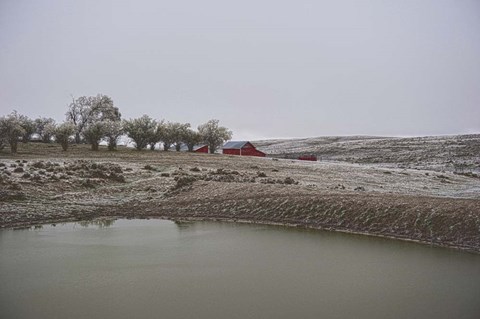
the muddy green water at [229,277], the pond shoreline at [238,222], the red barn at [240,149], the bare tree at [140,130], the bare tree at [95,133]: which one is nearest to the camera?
the muddy green water at [229,277]

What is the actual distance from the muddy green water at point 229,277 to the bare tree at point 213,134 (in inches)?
2097

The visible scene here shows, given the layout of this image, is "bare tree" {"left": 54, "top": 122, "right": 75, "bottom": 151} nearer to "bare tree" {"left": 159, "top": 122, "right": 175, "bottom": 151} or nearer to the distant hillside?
"bare tree" {"left": 159, "top": 122, "right": 175, "bottom": 151}

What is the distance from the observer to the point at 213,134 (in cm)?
7306

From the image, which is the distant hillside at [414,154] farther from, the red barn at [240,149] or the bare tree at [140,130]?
the bare tree at [140,130]

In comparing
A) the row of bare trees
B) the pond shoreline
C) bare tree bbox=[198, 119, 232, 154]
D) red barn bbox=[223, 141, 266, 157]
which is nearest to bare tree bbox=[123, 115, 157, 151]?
the row of bare trees

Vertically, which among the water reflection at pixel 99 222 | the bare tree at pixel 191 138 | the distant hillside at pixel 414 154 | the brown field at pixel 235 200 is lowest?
the water reflection at pixel 99 222

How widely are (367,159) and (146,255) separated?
2755 inches

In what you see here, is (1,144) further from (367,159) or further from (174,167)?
(367,159)

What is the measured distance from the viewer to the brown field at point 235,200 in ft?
66.4

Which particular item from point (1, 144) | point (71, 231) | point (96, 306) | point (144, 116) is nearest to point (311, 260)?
point (96, 306)

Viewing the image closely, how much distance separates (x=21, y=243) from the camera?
1775cm

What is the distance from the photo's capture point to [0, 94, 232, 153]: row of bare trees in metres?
52.9

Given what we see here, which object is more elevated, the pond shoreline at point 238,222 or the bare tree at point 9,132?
the bare tree at point 9,132

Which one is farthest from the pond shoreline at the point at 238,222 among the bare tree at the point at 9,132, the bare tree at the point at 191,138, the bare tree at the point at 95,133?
the bare tree at the point at 191,138
